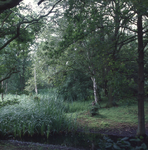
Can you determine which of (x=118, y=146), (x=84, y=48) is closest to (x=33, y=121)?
(x=118, y=146)

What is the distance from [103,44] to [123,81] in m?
1.69

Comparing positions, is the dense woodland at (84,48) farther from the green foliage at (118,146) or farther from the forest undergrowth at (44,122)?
the green foliage at (118,146)

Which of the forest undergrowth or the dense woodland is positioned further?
the forest undergrowth

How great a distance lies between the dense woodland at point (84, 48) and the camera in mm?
5203

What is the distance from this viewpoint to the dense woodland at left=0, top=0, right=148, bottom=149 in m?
5.20

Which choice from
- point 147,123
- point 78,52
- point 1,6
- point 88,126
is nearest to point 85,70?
point 78,52

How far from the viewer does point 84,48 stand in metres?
11.1

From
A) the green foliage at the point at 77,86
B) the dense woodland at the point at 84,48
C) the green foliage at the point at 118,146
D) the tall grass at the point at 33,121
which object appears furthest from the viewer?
the green foliage at the point at 77,86

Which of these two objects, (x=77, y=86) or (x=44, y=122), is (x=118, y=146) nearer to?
(x=44, y=122)

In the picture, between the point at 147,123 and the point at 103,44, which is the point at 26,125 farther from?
the point at 147,123

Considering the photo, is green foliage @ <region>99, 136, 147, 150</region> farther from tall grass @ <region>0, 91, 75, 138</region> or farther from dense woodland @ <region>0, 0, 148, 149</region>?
tall grass @ <region>0, 91, 75, 138</region>

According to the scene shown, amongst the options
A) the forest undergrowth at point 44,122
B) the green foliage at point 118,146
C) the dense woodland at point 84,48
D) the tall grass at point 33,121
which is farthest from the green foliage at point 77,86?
the green foliage at point 118,146

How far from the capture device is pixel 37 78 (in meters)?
17.5

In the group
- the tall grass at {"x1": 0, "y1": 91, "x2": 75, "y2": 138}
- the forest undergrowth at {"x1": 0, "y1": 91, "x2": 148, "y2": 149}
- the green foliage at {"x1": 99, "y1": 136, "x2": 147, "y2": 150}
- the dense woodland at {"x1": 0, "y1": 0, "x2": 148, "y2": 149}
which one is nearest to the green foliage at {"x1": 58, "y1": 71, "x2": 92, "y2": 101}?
the dense woodland at {"x1": 0, "y1": 0, "x2": 148, "y2": 149}
